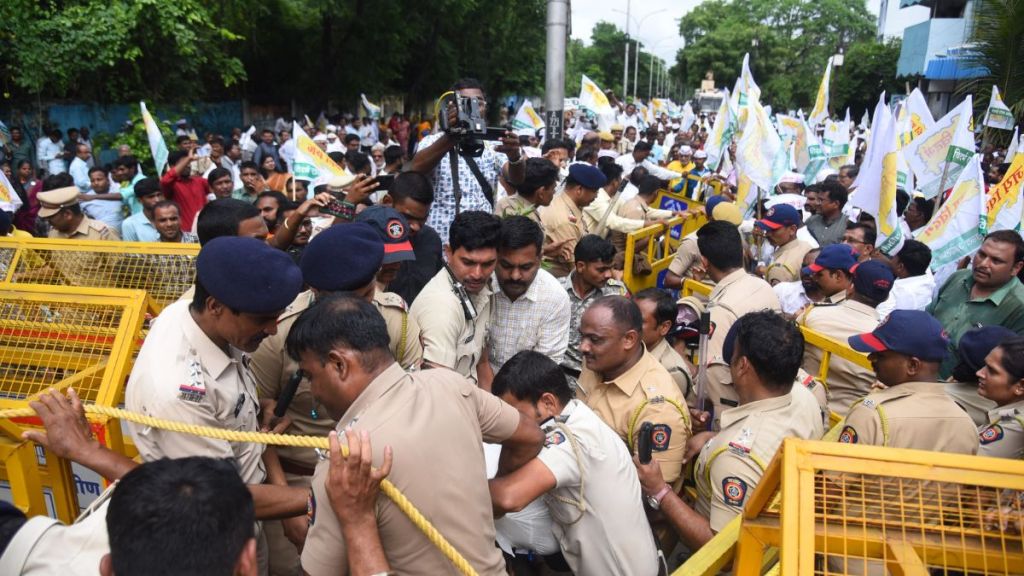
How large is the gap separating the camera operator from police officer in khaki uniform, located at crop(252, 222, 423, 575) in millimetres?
2082

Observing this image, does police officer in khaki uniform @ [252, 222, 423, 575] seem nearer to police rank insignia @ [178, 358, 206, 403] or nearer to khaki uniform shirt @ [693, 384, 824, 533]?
police rank insignia @ [178, 358, 206, 403]

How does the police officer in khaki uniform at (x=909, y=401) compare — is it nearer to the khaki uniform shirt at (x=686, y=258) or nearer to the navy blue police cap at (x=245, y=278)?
the navy blue police cap at (x=245, y=278)

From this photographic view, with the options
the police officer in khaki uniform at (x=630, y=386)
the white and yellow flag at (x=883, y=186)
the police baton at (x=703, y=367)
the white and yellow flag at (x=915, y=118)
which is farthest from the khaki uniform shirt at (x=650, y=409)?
the white and yellow flag at (x=915, y=118)

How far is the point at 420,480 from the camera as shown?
1848 millimetres

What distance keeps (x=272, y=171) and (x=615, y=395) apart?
762 centimetres

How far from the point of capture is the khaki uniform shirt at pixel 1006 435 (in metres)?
3.28

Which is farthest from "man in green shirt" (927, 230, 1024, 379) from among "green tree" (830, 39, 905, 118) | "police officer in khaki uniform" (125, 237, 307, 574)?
"green tree" (830, 39, 905, 118)

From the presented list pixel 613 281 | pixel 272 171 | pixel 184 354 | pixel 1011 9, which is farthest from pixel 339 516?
pixel 1011 9

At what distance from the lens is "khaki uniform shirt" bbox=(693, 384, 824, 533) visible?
2639 mm

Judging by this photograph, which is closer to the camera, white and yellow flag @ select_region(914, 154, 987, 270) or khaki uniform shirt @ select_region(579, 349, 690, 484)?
khaki uniform shirt @ select_region(579, 349, 690, 484)

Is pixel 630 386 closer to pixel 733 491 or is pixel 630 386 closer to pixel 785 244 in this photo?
pixel 733 491

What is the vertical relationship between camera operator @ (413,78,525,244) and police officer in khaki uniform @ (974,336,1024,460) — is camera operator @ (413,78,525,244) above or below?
above

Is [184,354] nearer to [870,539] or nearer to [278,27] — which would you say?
[870,539]

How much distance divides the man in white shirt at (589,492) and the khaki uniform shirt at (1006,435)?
70.6 inches
